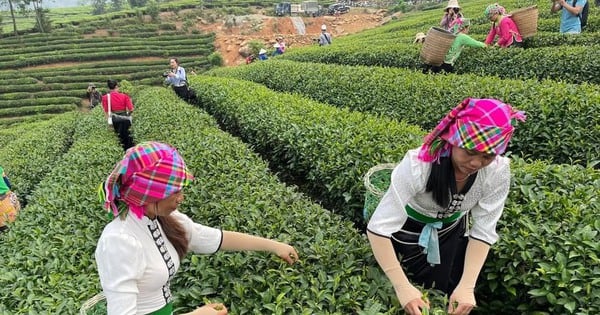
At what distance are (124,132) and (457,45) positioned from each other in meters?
6.95

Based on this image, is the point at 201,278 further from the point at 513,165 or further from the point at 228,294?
the point at 513,165

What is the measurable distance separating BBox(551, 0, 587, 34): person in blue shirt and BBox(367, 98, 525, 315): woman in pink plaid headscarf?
24.7 ft

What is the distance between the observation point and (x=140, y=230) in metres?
1.84

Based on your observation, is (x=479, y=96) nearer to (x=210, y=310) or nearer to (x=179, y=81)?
(x=210, y=310)

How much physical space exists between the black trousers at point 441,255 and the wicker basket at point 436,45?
5.69 meters

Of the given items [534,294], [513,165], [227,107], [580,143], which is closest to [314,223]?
[534,294]

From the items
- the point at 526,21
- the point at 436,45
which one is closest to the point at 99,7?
the point at 436,45

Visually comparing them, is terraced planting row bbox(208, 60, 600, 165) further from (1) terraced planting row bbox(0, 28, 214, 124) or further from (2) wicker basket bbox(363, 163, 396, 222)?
(1) terraced planting row bbox(0, 28, 214, 124)

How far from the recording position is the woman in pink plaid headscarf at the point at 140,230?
5.64ft

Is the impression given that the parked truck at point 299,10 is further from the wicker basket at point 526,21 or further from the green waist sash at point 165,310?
the green waist sash at point 165,310

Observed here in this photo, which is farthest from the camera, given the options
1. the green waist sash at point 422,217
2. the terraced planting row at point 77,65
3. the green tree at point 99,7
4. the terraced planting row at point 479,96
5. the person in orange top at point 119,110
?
the green tree at point 99,7

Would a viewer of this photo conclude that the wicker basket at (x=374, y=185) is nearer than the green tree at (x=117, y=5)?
Yes

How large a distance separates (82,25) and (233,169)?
52.2m

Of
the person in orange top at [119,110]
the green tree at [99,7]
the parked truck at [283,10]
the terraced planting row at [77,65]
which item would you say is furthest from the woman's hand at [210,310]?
the green tree at [99,7]
